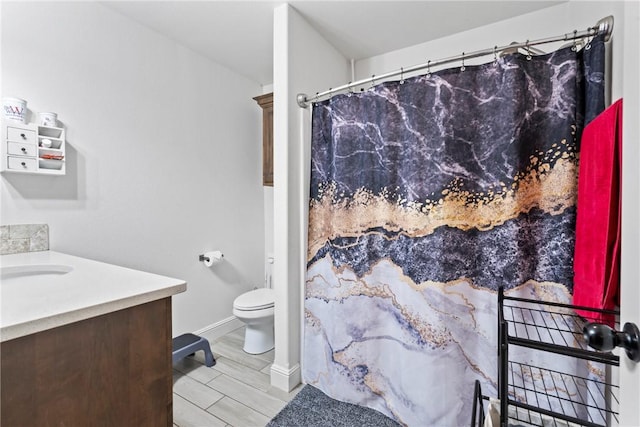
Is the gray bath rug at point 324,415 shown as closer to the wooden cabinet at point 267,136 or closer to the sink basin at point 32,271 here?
the sink basin at point 32,271

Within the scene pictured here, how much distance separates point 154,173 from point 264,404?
1743 millimetres

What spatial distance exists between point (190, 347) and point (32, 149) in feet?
4.97

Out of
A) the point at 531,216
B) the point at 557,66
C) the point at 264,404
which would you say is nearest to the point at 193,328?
the point at 264,404

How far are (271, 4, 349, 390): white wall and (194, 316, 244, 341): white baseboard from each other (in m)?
0.90

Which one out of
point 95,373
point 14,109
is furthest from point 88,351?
point 14,109

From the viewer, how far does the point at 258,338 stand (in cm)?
232

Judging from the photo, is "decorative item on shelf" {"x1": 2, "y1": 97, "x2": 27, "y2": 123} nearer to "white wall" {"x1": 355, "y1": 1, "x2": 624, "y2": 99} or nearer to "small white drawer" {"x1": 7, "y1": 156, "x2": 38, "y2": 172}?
"small white drawer" {"x1": 7, "y1": 156, "x2": 38, "y2": 172}

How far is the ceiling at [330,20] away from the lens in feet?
5.98

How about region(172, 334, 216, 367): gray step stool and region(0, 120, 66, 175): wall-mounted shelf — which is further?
region(172, 334, 216, 367): gray step stool

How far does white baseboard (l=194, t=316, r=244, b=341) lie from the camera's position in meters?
2.49

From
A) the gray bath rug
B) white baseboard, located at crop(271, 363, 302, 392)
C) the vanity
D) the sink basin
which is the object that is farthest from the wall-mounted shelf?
the gray bath rug

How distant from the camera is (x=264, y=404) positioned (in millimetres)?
1720

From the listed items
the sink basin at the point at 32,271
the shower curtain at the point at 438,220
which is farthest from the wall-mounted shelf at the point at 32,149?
the shower curtain at the point at 438,220

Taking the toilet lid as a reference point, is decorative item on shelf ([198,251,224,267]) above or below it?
above
